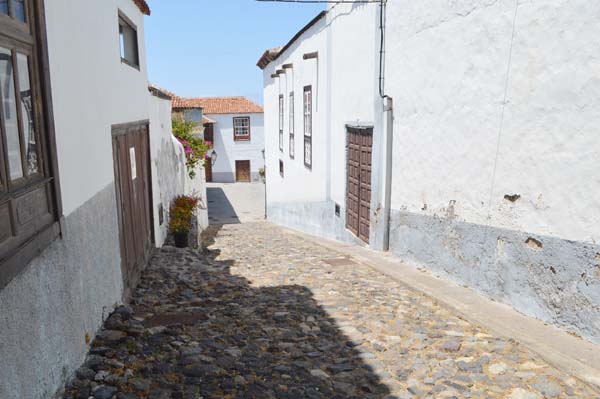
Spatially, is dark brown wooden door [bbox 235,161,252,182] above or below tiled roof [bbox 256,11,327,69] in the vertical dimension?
below

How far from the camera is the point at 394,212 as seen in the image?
7977 mm

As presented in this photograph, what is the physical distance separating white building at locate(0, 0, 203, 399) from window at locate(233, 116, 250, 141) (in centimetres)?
3398

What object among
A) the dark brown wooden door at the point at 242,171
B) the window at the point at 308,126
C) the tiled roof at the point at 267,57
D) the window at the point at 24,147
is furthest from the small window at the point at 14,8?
the dark brown wooden door at the point at 242,171

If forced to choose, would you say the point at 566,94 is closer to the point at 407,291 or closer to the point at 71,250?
the point at 407,291

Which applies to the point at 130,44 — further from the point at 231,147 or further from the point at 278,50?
the point at 231,147

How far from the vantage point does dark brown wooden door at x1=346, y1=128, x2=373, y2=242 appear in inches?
364

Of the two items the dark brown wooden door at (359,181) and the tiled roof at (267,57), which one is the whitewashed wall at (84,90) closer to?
the dark brown wooden door at (359,181)

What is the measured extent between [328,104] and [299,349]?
822 cm

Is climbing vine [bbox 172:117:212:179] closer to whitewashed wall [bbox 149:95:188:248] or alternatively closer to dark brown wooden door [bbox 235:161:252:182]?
whitewashed wall [bbox 149:95:188:248]

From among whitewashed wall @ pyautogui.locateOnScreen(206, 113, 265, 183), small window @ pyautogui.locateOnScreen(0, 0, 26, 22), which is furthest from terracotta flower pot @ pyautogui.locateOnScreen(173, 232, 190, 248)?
whitewashed wall @ pyautogui.locateOnScreen(206, 113, 265, 183)

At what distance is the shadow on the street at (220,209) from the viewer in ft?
82.0

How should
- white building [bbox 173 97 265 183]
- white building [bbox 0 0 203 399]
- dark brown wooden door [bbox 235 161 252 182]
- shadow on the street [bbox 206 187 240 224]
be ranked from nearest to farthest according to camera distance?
1. white building [bbox 0 0 203 399]
2. shadow on the street [bbox 206 187 240 224]
3. white building [bbox 173 97 265 183]
4. dark brown wooden door [bbox 235 161 252 182]

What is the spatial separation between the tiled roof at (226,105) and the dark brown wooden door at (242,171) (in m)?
3.96

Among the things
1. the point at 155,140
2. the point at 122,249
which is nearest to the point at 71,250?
the point at 122,249
